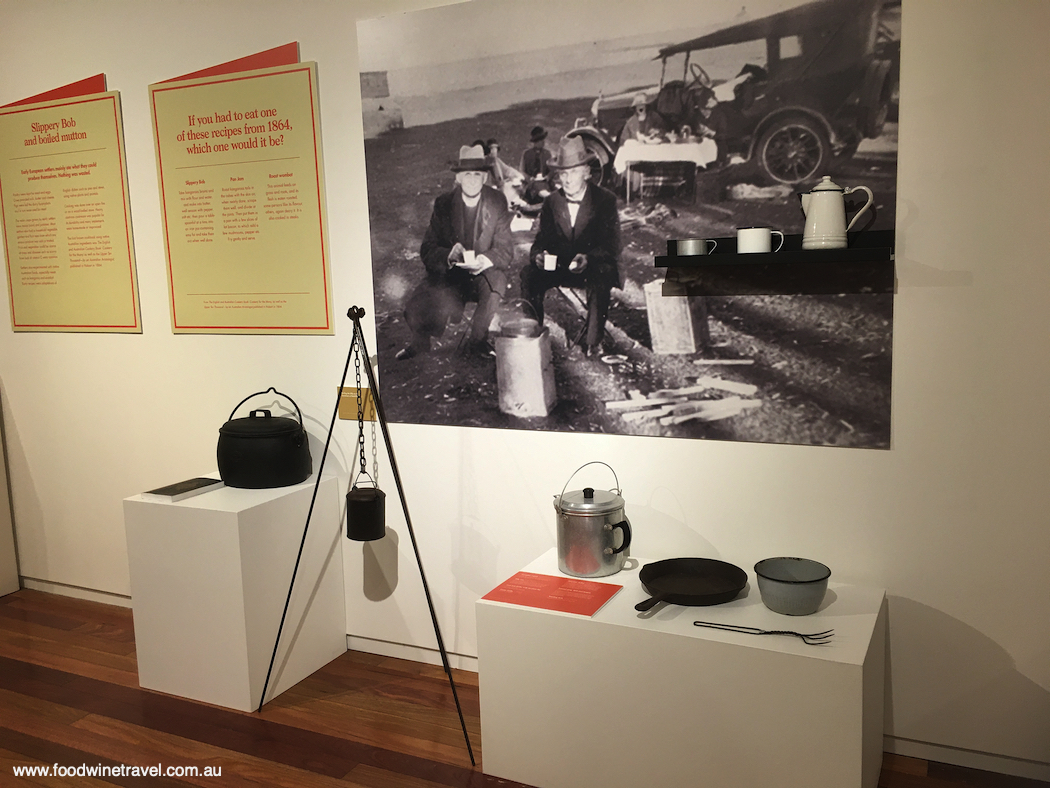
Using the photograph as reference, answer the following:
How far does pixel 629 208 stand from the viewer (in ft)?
8.46

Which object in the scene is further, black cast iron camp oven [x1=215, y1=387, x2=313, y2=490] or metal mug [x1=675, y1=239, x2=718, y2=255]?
black cast iron camp oven [x1=215, y1=387, x2=313, y2=490]

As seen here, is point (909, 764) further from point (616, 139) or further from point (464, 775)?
point (616, 139)

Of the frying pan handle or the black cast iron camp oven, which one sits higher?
the black cast iron camp oven

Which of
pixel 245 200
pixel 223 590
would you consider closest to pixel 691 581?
pixel 223 590

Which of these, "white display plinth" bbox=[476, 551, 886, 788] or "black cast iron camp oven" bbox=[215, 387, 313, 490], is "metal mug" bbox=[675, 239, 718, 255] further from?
"black cast iron camp oven" bbox=[215, 387, 313, 490]

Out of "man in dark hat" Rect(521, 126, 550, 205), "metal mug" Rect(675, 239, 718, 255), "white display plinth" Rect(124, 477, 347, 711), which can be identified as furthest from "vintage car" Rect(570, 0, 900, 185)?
"white display plinth" Rect(124, 477, 347, 711)

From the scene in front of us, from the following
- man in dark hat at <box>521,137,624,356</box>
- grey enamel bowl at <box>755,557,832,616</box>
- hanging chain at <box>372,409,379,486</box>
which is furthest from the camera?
hanging chain at <box>372,409,379,486</box>

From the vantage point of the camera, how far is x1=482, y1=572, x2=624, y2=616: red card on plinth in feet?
7.64

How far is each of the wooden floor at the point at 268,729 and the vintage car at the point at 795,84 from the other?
5.49 feet

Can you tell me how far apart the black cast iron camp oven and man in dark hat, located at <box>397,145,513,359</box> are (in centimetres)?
58

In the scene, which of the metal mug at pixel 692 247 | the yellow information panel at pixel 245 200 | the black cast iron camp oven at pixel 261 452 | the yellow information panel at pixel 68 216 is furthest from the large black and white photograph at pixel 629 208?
the yellow information panel at pixel 68 216

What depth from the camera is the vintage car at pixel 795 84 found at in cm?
225

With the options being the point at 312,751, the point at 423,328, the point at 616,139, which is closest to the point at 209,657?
the point at 312,751

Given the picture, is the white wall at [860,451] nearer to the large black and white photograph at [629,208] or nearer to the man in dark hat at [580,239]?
the large black and white photograph at [629,208]
